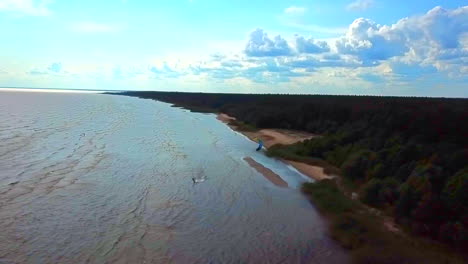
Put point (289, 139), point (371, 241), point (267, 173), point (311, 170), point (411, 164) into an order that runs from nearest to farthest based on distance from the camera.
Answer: point (371, 241)
point (411, 164)
point (267, 173)
point (311, 170)
point (289, 139)

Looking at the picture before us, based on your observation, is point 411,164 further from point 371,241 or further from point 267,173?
point 267,173

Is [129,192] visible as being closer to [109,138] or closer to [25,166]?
[25,166]

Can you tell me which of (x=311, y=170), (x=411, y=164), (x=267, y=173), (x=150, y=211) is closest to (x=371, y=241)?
(x=411, y=164)

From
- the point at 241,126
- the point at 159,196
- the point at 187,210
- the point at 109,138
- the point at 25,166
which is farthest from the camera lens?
the point at 241,126

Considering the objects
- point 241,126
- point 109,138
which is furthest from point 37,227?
point 241,126

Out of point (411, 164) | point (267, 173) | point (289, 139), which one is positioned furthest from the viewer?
point (289, 139)

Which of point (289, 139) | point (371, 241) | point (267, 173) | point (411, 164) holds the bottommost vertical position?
point (289, 139)
